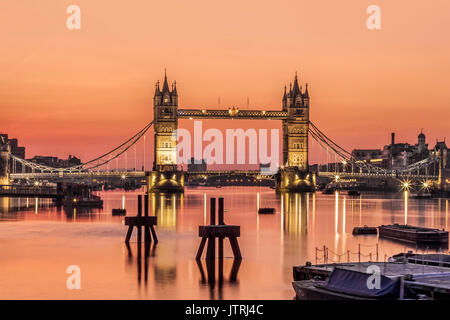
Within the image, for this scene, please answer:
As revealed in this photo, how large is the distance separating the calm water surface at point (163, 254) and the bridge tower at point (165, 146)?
51297mm

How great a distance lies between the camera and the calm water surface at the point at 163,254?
26.2m

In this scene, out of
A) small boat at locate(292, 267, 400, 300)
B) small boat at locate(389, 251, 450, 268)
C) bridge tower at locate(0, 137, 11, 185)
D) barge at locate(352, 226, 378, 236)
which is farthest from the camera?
bridge tower at locate(0, 137, 11, 185)

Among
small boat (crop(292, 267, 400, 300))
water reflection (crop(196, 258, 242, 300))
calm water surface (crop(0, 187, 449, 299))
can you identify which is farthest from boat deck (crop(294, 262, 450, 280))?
water reflection (crop(196, 258, 242, 300))

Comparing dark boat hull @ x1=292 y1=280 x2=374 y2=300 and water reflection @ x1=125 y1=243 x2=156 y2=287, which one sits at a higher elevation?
dark boat hull @ x1=292 y1=280 x2=374 y2=300

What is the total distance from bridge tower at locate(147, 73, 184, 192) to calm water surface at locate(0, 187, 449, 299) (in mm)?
51297

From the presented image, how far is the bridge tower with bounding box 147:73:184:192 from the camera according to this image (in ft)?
376

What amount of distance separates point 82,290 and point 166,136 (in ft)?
305

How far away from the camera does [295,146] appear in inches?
→ 4916

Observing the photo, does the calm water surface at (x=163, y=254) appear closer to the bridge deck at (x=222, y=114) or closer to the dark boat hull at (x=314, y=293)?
the dark boat hull at (x=314, y=293)

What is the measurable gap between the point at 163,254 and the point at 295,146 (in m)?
91.1

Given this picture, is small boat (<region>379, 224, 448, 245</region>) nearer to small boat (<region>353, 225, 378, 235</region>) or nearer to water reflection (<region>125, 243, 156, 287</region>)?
small boat (<region>353, 225, 378, 235</region>)

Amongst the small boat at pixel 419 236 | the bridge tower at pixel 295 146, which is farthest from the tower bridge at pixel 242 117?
the small boat at pixel 419 236

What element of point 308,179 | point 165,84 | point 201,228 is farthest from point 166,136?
point 201,228
